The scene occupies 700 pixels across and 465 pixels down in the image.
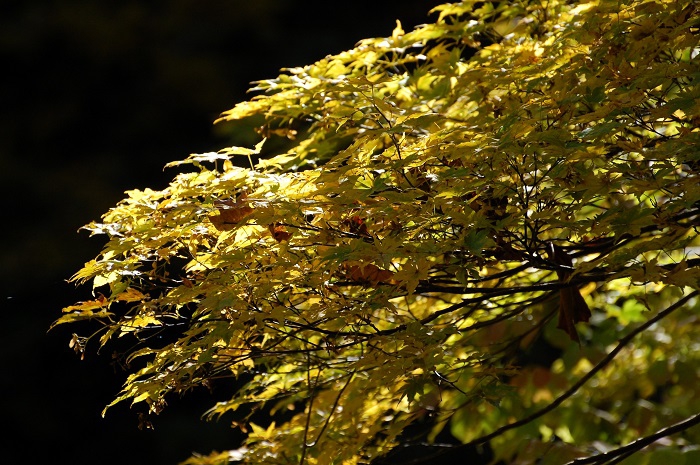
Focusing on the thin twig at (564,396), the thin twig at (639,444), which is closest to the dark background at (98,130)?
the thin twig at (564,396)

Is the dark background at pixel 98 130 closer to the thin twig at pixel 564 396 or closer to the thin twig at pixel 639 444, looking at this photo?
the thin twig at pixel 564 396

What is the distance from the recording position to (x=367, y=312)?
169 cm

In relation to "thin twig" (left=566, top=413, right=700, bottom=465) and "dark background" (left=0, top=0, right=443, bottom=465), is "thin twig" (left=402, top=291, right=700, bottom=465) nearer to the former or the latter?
"thin twig" (left=566, top=413, right=700, bottom=465)

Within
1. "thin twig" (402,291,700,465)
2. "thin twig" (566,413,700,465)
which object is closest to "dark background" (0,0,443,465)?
"thin twig" (402,291,700,465)

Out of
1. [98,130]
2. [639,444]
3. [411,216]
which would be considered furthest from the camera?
[98,130]

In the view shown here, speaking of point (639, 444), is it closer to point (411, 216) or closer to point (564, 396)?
point (564, 396)

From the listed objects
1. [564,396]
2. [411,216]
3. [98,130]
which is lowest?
[564,396]

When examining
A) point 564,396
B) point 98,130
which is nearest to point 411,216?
point 564,396

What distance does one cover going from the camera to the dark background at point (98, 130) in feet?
18.7

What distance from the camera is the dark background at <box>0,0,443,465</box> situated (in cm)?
571

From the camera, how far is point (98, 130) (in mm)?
6500

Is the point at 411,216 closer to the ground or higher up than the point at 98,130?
closer to the ground

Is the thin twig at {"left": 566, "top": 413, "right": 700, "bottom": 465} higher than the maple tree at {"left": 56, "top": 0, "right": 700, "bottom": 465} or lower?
lower

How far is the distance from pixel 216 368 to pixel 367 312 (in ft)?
1.41
